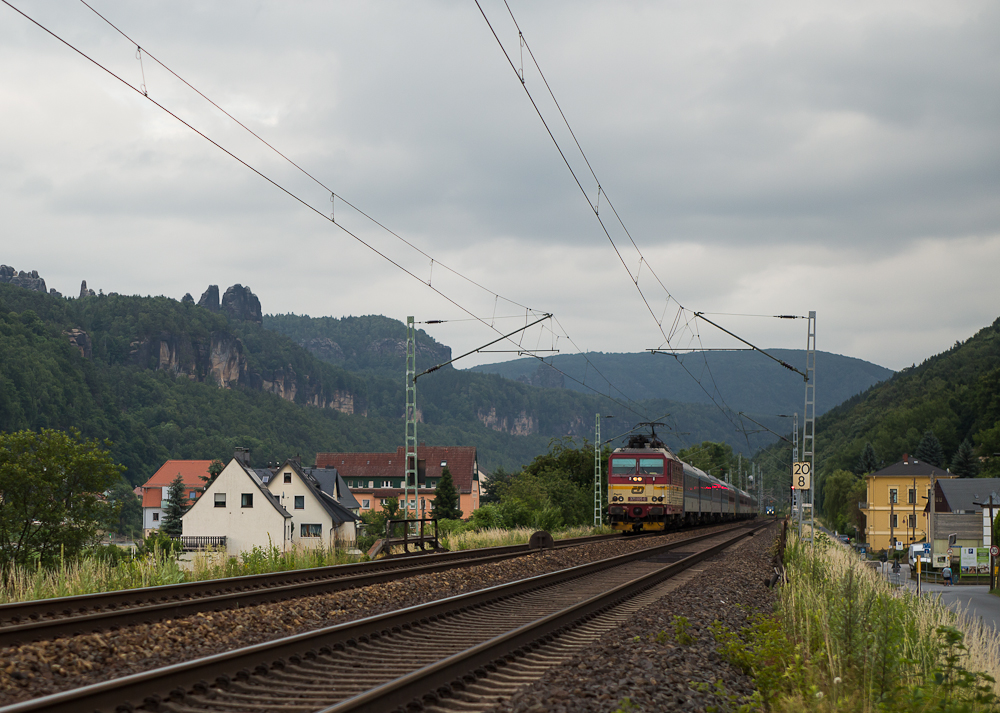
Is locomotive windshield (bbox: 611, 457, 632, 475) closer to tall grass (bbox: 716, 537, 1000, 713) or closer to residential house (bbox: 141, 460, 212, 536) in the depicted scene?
tall grass (bbox: 716, 537, 1000, 713)

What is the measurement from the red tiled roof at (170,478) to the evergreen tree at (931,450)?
11118 cm

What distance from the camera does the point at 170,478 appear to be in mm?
144375

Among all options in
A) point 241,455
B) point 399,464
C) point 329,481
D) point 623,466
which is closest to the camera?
point 623,466

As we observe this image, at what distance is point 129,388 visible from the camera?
198250 millimetres

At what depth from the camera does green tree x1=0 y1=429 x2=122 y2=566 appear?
32.8 metres

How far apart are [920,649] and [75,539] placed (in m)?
31.6

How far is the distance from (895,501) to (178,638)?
111494mm

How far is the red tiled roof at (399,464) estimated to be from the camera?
142750 millimetres

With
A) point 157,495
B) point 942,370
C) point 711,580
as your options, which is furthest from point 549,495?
point 942,370

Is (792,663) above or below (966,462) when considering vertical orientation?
above

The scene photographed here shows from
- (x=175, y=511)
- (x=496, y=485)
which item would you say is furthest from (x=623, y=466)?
(x=175, y=511)

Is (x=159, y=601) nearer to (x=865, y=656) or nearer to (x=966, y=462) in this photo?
(x=865, y=656)

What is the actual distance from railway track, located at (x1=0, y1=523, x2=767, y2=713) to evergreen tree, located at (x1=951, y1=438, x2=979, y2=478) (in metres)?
134

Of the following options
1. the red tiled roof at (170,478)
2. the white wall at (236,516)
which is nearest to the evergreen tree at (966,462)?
the white wall at (236,516)
